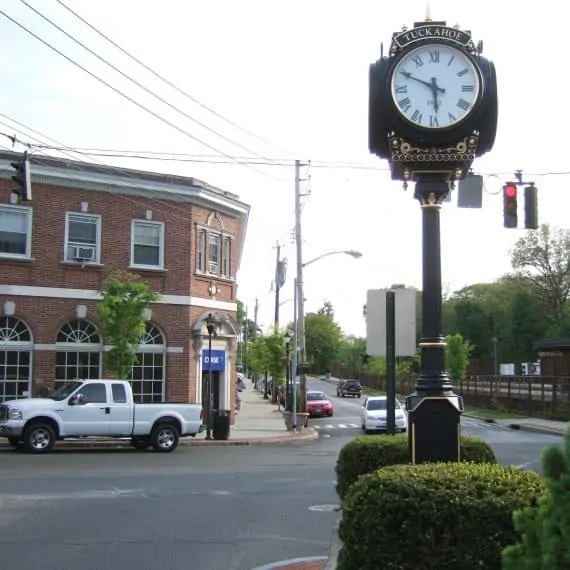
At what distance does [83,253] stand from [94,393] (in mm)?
7784

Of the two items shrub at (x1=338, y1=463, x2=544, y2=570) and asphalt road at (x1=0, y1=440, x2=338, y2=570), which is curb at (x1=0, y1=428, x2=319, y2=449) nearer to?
asphalt road at (x1=0, y1=440, x2=338, y2=570)

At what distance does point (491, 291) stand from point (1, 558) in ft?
321

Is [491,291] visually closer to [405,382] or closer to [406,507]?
[405,382]

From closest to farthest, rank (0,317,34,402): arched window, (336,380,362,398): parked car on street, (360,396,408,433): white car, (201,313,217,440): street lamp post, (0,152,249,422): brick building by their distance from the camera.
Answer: (201,313,217,440): street lamp post, (0,317,34,402): arched window, (0,152,249,422): brick building, (360,396,408,433): white car, (336,380,362,398): parked car on street

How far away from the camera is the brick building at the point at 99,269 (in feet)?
87.9

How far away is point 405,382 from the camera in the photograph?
229ft

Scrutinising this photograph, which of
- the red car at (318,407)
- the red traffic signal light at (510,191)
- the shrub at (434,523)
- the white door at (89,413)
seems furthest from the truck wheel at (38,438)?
the red car at (318,407)

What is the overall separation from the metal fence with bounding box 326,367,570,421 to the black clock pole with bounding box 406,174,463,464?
1158 inches

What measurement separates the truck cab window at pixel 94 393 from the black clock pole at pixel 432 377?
16123 mm

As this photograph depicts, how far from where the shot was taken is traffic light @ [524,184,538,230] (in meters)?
16.3

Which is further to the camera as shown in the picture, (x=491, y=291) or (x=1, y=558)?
(x=491, y=291)

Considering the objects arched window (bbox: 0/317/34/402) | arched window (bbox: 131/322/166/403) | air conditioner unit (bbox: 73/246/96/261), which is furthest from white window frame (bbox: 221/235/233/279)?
arched window (bbox: 0/317/34/402)

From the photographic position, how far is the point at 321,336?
393 ft

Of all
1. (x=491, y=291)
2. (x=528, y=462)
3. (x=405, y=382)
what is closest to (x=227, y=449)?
(x=528, y=462)
